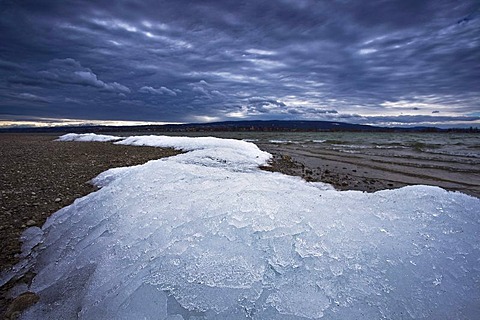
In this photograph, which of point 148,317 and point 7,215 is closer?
point 148,317

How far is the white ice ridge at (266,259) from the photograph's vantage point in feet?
7.54

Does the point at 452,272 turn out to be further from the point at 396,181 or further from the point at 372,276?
the point at 396,181

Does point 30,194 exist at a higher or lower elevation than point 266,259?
lower

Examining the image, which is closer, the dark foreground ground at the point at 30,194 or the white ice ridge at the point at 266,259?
the white ice ridge at the point at 266,259

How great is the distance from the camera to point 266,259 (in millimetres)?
2686

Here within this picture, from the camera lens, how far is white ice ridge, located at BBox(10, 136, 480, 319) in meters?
2.30

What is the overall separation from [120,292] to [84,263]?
3.26 feet

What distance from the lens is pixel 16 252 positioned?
368cm

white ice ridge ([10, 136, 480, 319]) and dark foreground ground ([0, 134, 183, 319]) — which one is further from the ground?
white ice ridge ([10, 136, 480, 319])

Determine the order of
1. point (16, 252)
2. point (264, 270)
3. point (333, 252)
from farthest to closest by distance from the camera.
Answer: point (16, 252)
point (333, 252)
point (264, 270)

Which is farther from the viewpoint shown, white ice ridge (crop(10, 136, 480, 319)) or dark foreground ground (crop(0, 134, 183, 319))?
dark foreground ground (crop(0, 134, 183, 319))

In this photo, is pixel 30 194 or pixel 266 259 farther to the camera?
pixel 30 194

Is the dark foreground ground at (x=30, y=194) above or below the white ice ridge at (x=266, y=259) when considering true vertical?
below

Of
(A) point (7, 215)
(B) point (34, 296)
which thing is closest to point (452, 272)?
(B) point (34, 296)
